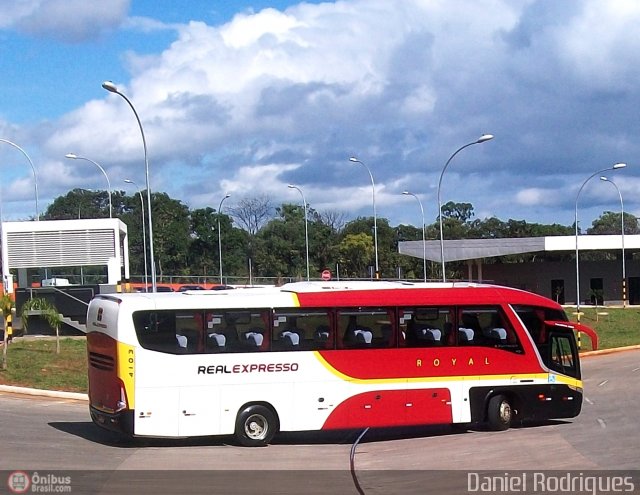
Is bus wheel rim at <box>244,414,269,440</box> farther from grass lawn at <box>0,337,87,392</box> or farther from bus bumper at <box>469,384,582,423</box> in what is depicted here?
grass lawn at <box>0,337,87,392</box>

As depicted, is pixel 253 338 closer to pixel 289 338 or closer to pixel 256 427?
pixel 289 338

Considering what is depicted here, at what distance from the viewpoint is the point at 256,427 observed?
15938 millimetres

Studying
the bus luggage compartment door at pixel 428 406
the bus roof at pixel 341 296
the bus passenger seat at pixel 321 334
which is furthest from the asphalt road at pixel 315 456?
the bus roof at pixel 341 296


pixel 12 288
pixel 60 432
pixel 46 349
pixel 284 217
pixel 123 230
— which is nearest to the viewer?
pixel 60 432

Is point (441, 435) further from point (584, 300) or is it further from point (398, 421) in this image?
point (584, 300)

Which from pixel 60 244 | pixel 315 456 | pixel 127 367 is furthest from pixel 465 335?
pixel 60 244

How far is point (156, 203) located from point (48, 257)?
2007 inches

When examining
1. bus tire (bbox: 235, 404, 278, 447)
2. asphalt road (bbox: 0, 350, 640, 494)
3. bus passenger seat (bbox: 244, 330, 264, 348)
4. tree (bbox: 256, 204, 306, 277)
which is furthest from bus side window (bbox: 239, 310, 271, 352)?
tree (bbox: 256, 204, 306, 277)

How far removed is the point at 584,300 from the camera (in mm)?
72375

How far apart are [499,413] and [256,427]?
492cm

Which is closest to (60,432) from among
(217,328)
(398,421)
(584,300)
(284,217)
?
(217,328)

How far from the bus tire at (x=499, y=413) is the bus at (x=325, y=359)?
28 mm

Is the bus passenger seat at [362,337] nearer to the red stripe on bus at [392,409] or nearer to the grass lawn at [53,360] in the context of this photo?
the red stripe on bus at [392,409]

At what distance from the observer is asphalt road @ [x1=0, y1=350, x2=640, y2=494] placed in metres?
12.1
